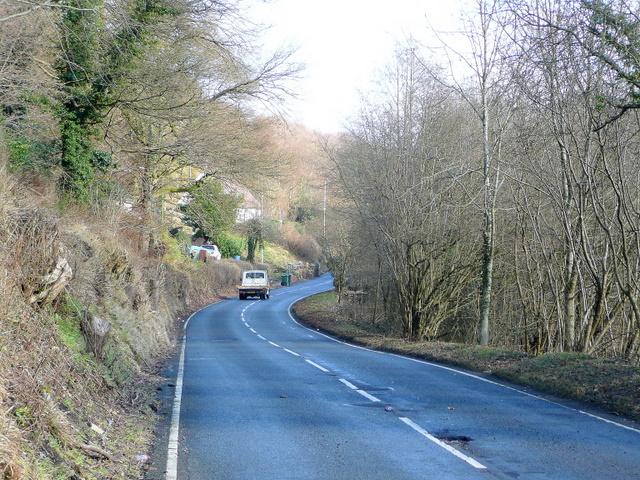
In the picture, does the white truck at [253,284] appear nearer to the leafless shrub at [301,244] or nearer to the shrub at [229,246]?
the shrub at [229,246]

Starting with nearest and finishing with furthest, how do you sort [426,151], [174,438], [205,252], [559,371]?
[174,438]
[559,371]
[426,151]
[205,252]

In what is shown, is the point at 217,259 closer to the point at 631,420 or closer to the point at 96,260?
the point at 96,260

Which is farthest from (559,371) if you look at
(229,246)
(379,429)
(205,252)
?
(229,246)

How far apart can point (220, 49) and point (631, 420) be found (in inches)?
711

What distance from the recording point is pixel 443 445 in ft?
25.0

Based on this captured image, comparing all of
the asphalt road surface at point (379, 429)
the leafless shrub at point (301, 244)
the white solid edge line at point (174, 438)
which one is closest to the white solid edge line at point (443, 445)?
the asphalt road surface at point (379, 429)

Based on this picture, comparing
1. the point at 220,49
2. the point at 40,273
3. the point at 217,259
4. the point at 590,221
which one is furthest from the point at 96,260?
the point at 217,259

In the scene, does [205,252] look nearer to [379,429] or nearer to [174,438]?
[174,438]

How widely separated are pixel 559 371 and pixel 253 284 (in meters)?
45.0

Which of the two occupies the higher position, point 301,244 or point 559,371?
point 301,244

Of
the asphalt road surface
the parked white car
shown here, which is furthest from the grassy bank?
the parked white car

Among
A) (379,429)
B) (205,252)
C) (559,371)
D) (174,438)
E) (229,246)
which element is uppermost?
(229,246)

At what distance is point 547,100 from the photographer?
14516 millimetres

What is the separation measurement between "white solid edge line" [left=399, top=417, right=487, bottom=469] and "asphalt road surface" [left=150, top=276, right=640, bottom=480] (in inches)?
0.5
